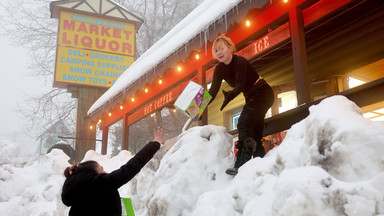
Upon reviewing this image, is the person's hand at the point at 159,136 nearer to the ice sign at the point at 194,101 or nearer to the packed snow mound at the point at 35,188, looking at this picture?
the ice sign at the point at 194,101

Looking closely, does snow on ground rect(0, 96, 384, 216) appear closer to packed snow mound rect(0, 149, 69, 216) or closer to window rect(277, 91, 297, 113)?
packed snow mound rect(0, 149, 69, 216)

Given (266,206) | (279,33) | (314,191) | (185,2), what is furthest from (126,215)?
(185,2)

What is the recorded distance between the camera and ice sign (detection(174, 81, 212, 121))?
3.71 meters

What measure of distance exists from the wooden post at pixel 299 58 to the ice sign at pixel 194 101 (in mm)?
1731

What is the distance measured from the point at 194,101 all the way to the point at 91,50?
1211 cm

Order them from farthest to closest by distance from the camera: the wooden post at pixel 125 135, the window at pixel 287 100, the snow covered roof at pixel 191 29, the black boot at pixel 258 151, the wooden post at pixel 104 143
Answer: the wooden post at pixel 104 143
the wooden post at pixel 125 135
the window at pixel 287 100
the snow covered roof at pixel 191 29
the black boot at pixel 258 151

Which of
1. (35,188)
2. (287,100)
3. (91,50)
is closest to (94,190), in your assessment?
(287,100)

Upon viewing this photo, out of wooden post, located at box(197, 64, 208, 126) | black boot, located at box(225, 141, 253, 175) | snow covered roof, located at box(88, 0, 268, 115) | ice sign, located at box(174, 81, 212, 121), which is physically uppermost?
snow covered roof, located at box(88, 0, 268, 115)

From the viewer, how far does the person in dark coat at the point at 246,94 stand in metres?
3.43

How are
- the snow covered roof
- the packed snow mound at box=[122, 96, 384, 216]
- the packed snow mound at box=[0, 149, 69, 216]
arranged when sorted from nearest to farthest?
the packed snow mound at box=[122, 96, 384, 216], the snow covered roof, the packed snow mound at box=[0, 149, 69, 216]

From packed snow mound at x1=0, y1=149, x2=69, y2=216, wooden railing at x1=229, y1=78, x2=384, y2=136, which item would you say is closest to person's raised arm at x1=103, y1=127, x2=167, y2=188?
wooden railing at x1=229, y1=78, x2=384, y2=136

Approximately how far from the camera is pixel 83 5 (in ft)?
50.5

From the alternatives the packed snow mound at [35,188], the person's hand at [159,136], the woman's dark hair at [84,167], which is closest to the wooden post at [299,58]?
the person's hand at [159,136]

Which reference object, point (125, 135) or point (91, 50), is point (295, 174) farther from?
point (91, 50)
